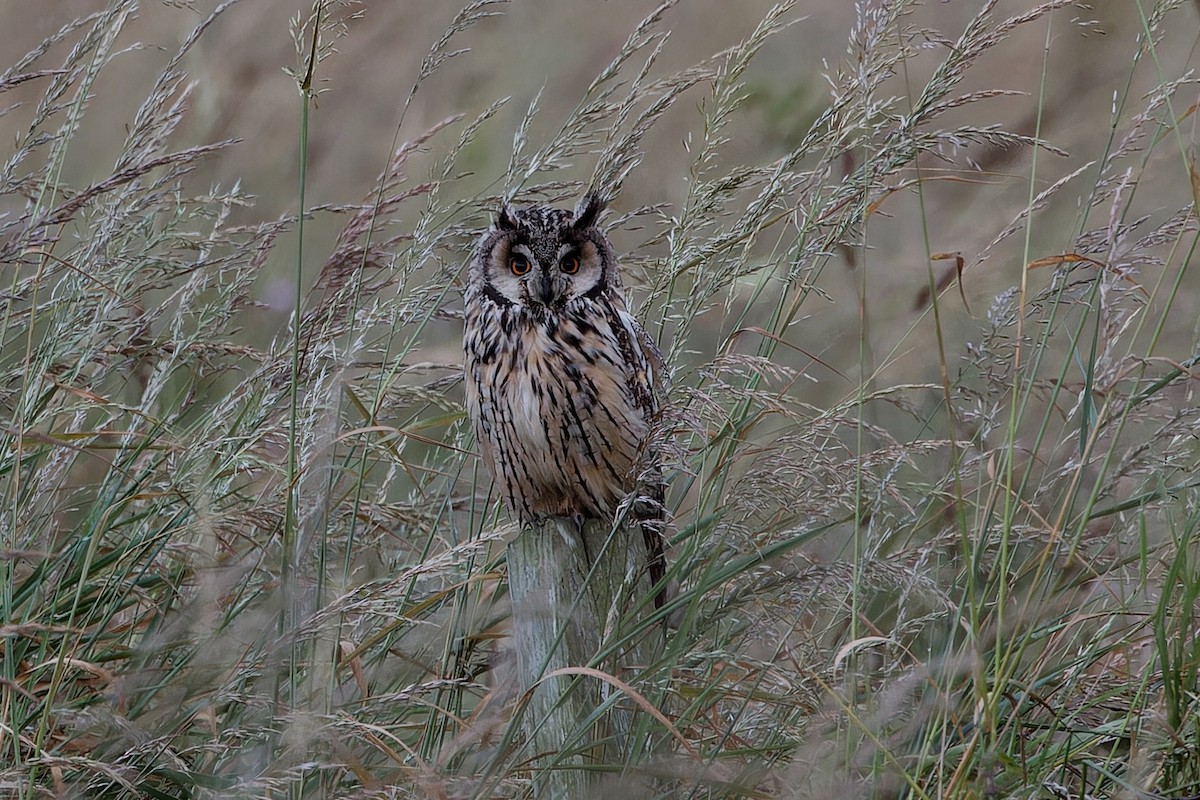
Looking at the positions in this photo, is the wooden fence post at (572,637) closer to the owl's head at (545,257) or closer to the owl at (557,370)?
the owl at (557,370)

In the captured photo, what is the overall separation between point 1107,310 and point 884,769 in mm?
572

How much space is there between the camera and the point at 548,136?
473cm

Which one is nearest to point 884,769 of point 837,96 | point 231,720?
point 231,720

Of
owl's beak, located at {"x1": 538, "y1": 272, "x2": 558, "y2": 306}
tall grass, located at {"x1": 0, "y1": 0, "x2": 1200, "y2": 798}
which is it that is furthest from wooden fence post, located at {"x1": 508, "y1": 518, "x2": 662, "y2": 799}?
owl's beak, located at {"x1": 538, "y1": 272, "x2": 558, "y2": 306}

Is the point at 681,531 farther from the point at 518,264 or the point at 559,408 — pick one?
the point at 518,264

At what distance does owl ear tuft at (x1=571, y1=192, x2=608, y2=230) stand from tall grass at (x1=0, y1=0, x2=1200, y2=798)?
5 cm

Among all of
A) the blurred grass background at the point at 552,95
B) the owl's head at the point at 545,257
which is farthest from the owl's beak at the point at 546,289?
the blurred grass background at the point at 552,95

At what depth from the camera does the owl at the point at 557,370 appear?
2.05 meters

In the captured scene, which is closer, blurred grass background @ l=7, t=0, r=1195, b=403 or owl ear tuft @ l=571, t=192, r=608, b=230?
owl ear tuft @ l=571, t=192, r=608, b=230

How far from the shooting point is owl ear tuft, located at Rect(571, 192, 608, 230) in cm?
207

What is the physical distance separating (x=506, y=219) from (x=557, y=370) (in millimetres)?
298

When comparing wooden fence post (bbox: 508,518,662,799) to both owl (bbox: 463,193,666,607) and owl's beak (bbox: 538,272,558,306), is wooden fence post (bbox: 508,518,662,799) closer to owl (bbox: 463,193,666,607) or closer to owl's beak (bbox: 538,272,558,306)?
owl (bbox: 463,193,666,607)

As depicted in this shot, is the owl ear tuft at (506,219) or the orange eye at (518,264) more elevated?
the owl ear tuft at (506,219)

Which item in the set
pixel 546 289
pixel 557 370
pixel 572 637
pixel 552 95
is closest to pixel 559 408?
pixel 557 370
